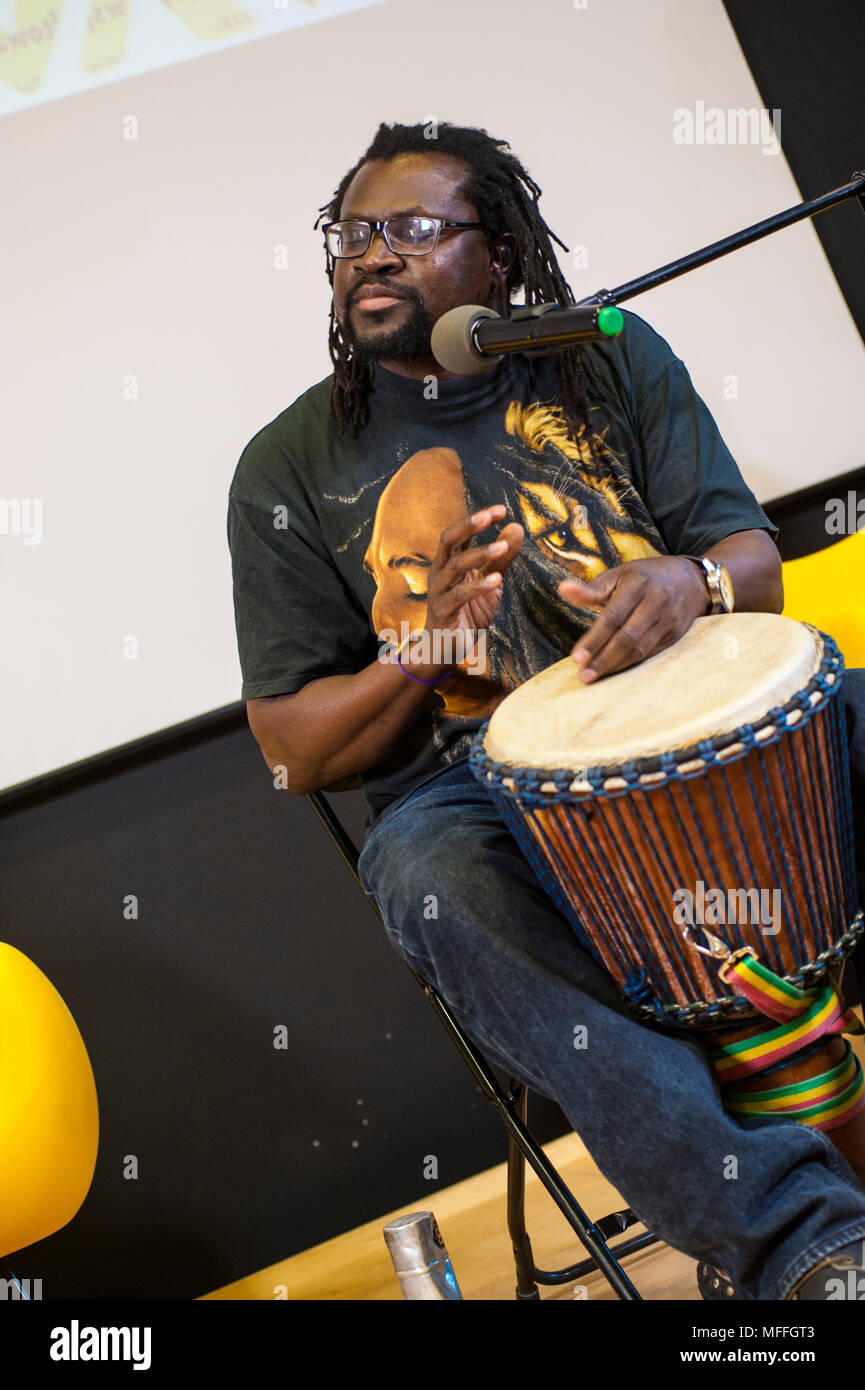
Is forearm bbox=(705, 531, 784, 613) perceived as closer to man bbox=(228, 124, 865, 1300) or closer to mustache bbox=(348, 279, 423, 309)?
man bbox=(228, 124, 865, 1300)

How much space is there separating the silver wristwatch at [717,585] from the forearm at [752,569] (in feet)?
0.17

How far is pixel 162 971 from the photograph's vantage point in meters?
2.51

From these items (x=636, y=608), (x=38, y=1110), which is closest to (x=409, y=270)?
(x=636, y=608)

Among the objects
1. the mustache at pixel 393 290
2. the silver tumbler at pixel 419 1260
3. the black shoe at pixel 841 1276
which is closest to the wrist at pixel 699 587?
the mustache at pixel 393 290

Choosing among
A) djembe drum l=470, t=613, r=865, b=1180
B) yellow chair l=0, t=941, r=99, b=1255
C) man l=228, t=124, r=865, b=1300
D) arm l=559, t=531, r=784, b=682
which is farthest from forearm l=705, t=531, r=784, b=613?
yellow chair l=0, t=941, r=99, b=1255

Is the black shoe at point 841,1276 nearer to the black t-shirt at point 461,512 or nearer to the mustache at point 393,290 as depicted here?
the black t-shirt at point 461,512

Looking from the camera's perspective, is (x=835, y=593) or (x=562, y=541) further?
(x=835, y=593)

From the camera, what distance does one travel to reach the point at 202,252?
2.44 metres

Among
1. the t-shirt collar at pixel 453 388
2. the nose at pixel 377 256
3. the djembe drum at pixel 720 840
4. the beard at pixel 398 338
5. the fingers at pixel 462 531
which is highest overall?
the nose at pixel 377 256

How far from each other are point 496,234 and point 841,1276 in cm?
147

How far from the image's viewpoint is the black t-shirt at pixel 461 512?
70.9 inches

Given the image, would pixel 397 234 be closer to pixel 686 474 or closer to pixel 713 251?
pixel 686 474
